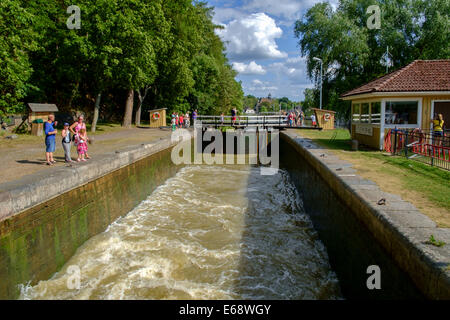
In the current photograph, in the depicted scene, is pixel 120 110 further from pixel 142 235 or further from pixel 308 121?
pixel 142 235

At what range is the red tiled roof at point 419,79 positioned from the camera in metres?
12.0

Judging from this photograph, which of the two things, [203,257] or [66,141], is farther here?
[66,141]

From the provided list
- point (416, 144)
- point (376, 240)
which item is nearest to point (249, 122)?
point (416, 144)

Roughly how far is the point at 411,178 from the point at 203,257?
15.7 ft

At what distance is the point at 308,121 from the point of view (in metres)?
37.7

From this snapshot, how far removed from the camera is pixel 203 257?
717 centimetres

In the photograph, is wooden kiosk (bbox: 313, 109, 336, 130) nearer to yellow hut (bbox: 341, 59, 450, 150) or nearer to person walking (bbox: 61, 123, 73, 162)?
yellow hut (bbox: 341, 59, 450, 150)

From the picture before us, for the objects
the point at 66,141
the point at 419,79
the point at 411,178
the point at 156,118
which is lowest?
the point at 411,178

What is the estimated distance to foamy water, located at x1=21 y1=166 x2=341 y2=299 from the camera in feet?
19.1

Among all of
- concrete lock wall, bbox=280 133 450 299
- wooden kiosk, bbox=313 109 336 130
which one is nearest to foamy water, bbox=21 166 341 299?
concrete lock wall, bbox=280 133 450 299

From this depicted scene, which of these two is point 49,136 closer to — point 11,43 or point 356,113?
point 11,43

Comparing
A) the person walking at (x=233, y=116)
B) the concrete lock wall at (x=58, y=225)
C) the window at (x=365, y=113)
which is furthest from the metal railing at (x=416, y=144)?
the person walking at (x=233, y=116)

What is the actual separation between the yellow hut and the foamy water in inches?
179

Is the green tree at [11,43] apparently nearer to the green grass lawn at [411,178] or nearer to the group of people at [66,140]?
the group of people at [66,140]
